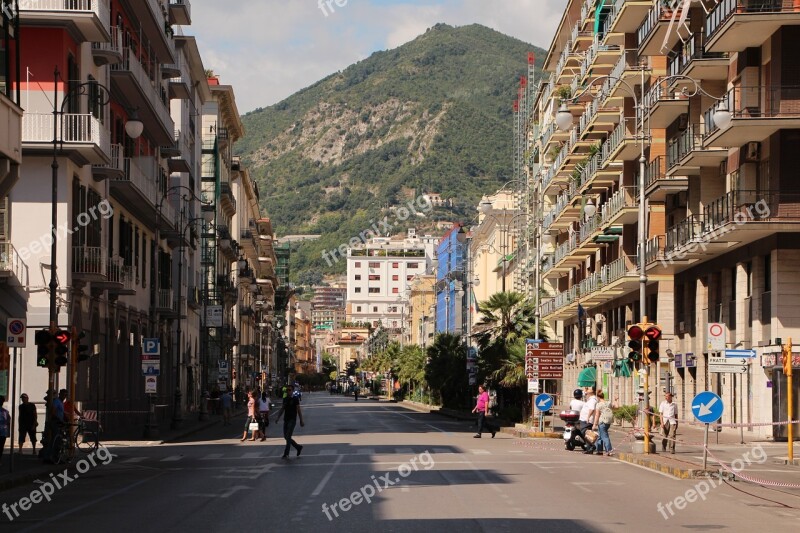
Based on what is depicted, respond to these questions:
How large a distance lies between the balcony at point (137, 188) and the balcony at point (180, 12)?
1244cm

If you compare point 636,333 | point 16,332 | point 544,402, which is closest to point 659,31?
point 544,402

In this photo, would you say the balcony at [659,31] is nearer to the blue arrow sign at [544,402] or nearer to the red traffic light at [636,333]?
the blue arrow sign at [544,402]

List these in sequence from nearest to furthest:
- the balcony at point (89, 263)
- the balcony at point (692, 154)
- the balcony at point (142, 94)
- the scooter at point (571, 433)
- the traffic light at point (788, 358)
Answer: the traffic light at point (788, 358)
the scooter at point (571, 433)
the balcony at point (89, 263)
the balcony at point (692, 154)
the balcony at point (142, 94)

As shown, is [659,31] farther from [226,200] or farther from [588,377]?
[226,200]

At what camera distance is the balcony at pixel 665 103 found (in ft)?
168

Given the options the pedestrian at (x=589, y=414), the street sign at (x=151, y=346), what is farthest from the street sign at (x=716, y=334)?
the street sign at (x=151, y=346)

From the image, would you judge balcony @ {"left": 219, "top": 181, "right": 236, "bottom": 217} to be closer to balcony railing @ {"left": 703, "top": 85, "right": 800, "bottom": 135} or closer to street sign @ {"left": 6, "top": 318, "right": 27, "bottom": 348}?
balcony railing @ {"left": 703, "top": 85, "right": 800, "bottom": 135}

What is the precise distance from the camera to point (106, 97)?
45.1 m

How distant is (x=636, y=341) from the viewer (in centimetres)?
3309

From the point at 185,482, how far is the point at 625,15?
4193 cm

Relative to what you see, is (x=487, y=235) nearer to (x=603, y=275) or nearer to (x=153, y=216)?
(x=603, y=275)

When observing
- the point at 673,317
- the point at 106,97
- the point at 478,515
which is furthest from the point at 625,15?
the point at 478,515

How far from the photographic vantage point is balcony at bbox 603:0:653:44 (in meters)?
59.3

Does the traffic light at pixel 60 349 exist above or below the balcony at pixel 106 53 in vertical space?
below
